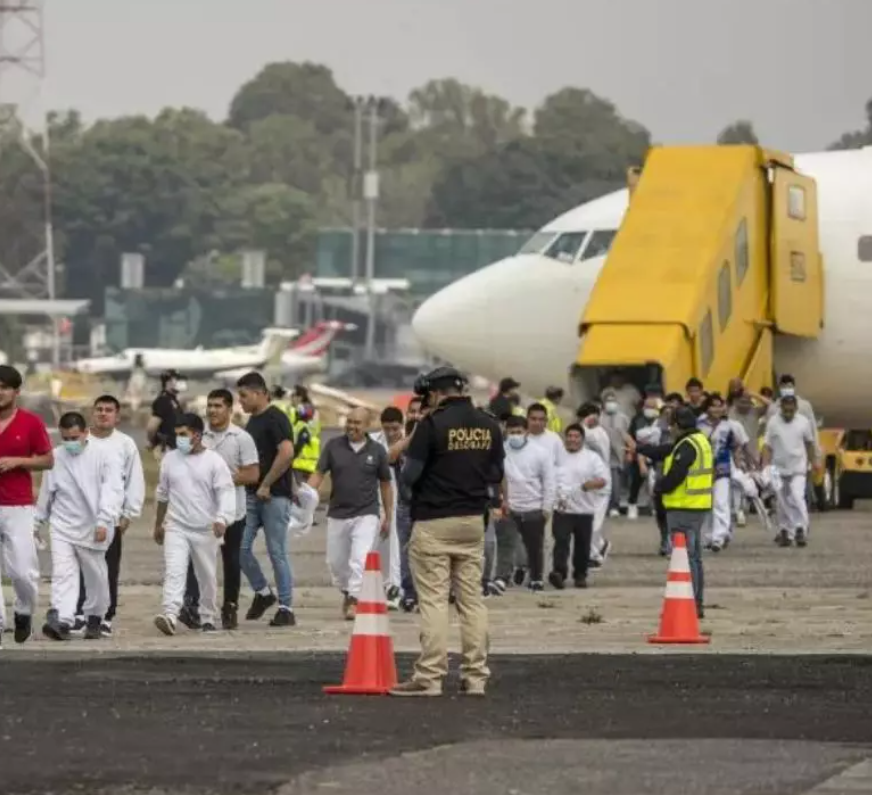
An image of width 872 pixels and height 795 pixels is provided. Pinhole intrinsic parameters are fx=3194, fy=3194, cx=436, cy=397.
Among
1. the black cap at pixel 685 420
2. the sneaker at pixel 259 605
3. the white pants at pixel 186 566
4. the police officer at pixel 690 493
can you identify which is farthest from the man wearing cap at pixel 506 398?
the white pants at pixel 186 566

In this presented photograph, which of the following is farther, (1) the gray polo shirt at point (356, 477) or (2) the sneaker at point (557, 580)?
(2) the sneaker at point (557, 580)

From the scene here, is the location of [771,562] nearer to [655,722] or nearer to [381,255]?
[655,722]

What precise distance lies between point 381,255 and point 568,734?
565ft

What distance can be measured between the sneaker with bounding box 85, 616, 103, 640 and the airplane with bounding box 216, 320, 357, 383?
116 metres

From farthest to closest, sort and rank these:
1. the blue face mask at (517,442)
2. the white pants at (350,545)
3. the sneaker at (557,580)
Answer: the sneaker at (557,580) < the blue face mask at (517,442) < the white pants at (350,545)

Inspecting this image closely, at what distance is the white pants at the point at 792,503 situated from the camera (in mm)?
31422

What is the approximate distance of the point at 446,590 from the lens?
16.1 m

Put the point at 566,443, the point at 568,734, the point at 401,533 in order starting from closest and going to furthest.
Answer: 1. the point at 568,734
2. the point at 401,533
3. the point at 566,443

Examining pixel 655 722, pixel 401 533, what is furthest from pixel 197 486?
pixel 655 722

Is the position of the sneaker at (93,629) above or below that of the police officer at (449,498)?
below

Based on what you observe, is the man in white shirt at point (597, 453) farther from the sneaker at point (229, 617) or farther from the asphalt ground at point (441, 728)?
the asphalt ground at point (441, 728)

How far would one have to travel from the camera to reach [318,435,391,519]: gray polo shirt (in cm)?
2164

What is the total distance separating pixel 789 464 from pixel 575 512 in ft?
20.2

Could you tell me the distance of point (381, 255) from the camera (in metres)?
186
